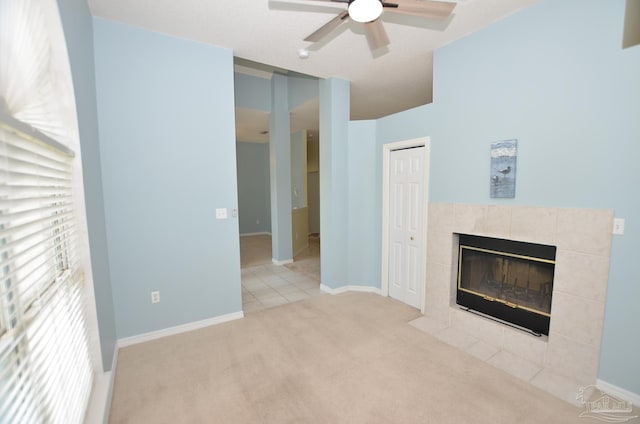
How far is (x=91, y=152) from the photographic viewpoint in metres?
2.20

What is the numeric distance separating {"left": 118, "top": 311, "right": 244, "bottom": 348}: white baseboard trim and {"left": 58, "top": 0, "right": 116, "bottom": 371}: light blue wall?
0.60 ft

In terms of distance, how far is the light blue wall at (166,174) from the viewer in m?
2.56

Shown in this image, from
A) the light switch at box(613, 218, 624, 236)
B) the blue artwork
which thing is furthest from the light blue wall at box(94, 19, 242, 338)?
the light switch at box(613, 218, 624, 236)

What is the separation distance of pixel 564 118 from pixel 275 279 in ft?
13.6

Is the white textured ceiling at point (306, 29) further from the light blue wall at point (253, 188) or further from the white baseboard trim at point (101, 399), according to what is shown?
the light blue wall at point (253, 188)

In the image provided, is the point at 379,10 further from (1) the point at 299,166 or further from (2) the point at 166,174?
(1) the point at 299,166

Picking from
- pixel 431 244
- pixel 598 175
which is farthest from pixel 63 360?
pixel 598 175

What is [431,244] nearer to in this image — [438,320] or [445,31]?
[438,320]

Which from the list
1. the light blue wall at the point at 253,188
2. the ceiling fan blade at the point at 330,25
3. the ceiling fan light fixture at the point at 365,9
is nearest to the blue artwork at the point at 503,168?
the ceiling fan light fixture at the point at 365,9

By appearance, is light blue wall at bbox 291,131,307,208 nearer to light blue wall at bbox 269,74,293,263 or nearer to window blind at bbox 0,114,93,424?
light blue wall at bbox 269,74,293,263

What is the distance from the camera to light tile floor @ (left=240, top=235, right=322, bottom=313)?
3.80 metres

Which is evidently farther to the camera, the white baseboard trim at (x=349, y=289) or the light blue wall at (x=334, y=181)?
the white baseboard trim at (x=349, y=289)

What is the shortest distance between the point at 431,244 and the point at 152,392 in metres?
2.98

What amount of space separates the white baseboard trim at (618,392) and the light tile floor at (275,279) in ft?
9.46
